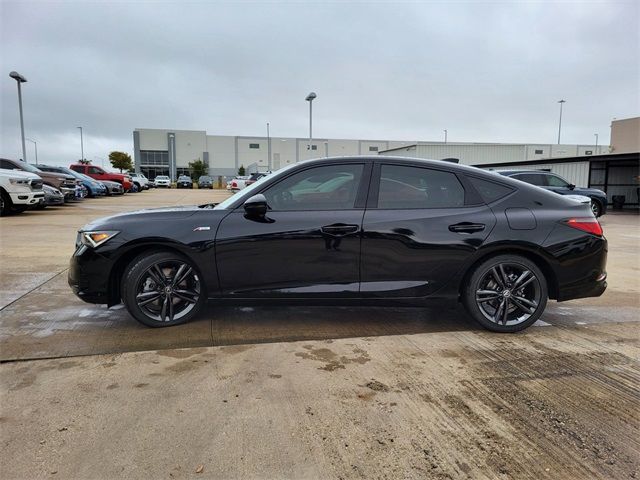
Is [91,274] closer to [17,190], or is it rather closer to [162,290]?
[162,290]

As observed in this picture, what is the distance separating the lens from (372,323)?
4492mm

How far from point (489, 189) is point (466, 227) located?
0.47m

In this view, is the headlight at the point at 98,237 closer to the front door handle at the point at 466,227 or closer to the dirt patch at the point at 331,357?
the dirt patch at the point at 331,357

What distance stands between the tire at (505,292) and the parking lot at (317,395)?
6.4 inches

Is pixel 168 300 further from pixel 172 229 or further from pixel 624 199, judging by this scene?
pixel 624 199

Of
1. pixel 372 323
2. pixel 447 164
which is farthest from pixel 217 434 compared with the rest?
pixel 447 164

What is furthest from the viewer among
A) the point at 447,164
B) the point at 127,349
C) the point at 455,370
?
the point at 447,164

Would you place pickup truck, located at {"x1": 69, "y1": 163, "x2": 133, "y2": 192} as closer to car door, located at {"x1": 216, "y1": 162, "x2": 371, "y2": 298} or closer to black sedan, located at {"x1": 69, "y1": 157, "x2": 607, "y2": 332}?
black sedan, located at {"x1": 69, "y1": 157, "x2": 607, "y2": 332}

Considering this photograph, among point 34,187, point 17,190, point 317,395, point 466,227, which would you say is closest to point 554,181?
point 466,227

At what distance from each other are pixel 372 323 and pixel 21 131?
2731cm

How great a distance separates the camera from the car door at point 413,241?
13.4ft

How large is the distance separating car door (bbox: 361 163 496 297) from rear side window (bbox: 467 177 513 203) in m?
0.13

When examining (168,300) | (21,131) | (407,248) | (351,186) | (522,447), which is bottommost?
(522,447)

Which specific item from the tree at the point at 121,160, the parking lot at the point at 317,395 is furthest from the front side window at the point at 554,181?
the tree at the point at 121,160
